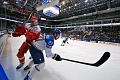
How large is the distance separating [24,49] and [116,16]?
17.6 m

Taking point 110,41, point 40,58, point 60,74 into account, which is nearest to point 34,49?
point 40,58

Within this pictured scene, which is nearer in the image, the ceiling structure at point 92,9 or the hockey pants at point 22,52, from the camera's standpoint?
the hockey pants at point 22,52

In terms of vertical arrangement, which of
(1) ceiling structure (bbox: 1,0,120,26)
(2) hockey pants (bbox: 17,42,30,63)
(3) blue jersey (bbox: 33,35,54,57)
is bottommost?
(2) hockey pants (bbox: 17,42,30,63)

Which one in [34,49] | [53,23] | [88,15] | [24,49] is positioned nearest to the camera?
[34,49]

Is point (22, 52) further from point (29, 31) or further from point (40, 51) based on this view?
point (40, 51)

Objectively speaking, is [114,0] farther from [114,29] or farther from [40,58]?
[40,58]

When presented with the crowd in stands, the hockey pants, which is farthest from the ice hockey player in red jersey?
the crowd in stands

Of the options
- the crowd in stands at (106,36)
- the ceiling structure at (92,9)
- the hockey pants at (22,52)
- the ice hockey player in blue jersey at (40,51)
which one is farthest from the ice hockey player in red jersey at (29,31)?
the crowd in stands at (106,36)

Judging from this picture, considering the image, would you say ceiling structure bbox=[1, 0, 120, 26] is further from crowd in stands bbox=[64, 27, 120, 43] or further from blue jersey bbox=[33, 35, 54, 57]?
blue jersey bbox=[33, 35, 54, 57]

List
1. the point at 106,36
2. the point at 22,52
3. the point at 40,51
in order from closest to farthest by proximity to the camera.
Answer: the point at 40,51
the point at 22,52
the point at 106,36

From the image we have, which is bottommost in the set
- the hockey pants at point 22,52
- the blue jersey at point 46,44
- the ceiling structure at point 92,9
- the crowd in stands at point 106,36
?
the crowd in stands at point 106,36

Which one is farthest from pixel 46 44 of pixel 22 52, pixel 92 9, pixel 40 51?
pixel 92 9

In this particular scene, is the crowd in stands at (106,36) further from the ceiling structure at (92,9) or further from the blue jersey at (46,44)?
the blue jersey at (46,44)

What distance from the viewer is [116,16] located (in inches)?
599
